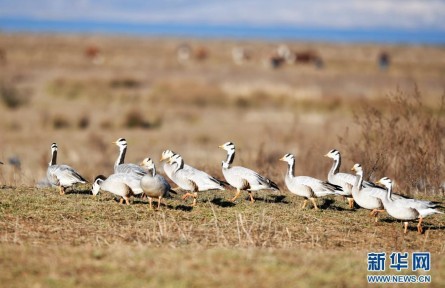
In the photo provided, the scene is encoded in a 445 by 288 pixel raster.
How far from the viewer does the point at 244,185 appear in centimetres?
1234

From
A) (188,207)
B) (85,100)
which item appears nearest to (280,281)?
(188,207)

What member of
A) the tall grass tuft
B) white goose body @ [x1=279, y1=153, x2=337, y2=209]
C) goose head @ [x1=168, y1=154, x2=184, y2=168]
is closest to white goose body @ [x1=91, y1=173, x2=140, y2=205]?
goose head @ [x1=168, y1=154, x2=184, y2=168]

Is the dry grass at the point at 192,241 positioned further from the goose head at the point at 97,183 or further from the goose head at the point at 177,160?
the goose head at the point at 177,160

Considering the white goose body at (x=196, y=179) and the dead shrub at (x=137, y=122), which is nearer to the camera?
the white goose body at (x=196, y=179)

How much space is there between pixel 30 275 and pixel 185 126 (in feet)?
73.8

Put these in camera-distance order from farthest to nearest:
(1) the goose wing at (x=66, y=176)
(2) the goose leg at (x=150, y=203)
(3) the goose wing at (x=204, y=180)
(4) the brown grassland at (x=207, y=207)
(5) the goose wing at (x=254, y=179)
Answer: (5) the goose wing at (x=254, y=179)
(1) the goose wing at (x=66, y=176)
(3) the goose wing at (x=204, y=180)
(2) the goose leg at (x=150, y=203)
(4) the brown grassland at (x=207, y=207)

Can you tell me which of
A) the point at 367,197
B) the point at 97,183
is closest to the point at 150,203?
the point at 97,183

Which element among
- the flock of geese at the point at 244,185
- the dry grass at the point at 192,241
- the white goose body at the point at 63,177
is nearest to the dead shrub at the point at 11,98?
the dry grass at the point at 192,241

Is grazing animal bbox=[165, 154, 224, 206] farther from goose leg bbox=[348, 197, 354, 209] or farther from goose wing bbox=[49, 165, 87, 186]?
goose leg bbox=[348, 197, 354, 209]

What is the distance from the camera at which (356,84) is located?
42688 millimetres

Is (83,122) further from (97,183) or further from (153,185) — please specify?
(153,185)

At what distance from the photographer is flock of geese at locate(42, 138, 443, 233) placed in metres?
10.8

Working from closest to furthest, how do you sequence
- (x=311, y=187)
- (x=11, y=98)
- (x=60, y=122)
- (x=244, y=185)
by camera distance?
(x=311, y=187), (x=244, y=185), (x=60, y=122), (x=11, y=98)

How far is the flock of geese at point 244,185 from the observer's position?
1080 centimetres
